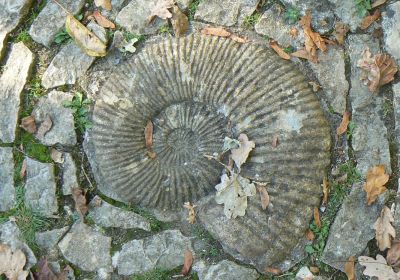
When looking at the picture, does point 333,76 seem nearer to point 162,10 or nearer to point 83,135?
point 162,10

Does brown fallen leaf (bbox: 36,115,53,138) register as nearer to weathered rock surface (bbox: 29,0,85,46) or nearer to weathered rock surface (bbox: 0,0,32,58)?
weathered rock surface (bbox: 29,0,85,46)

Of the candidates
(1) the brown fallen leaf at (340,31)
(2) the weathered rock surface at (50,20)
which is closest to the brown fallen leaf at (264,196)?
(1) the brown fallen leaf at (340,31)

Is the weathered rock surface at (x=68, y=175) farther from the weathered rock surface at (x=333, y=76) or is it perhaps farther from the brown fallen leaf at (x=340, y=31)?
Answer: the brown fallen leaf at (x=340, y=31)

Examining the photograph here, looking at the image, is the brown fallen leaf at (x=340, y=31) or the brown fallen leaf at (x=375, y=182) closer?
the brown fallen leaf at (x=375, y=182)

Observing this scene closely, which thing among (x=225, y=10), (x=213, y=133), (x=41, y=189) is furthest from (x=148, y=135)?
(x=225, y=10)

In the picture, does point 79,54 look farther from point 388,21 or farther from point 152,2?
point 388,21
